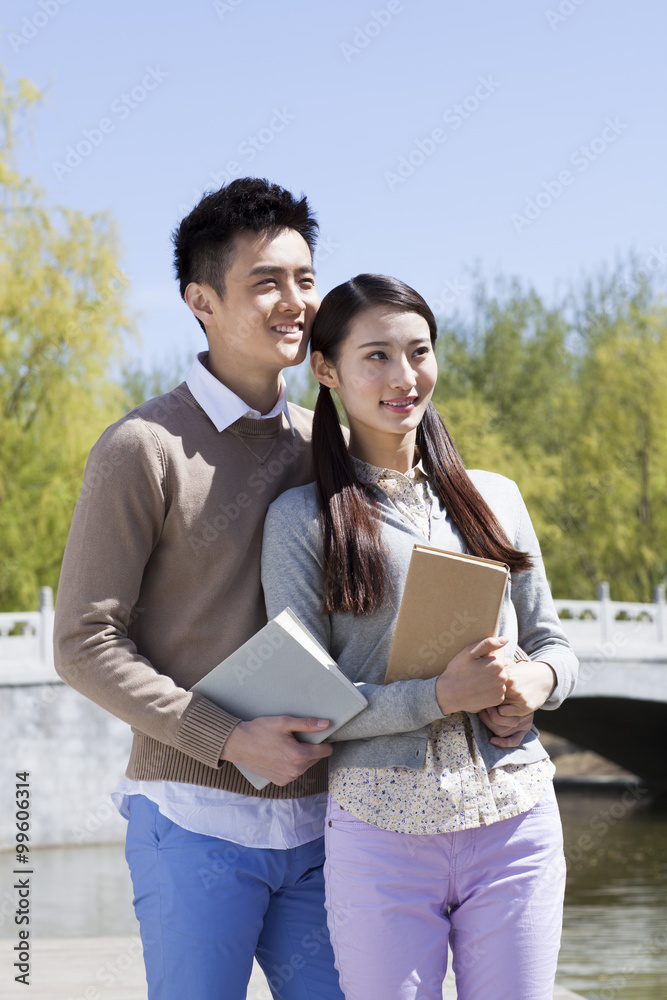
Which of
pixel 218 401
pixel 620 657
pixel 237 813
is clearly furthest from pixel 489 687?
pixel 620 657

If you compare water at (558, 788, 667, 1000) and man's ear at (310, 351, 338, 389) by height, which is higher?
man's ear at (310, 351, 338, 389)

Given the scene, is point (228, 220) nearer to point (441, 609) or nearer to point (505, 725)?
point (441, 609)

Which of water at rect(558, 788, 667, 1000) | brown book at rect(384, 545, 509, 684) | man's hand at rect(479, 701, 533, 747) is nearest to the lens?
brown book at rect(384, 545, 509, 684)

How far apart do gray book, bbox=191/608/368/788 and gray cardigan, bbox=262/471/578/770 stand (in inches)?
1.3

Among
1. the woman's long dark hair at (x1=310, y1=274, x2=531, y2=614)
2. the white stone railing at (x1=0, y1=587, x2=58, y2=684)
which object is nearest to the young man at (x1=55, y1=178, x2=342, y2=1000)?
the woman's long dark hair at (x1=310, y1=274, x2=531, y2=614)

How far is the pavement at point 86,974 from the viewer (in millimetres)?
3939

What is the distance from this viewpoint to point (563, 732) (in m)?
15.8

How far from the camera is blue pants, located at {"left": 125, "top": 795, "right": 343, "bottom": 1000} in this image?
6.22 feet

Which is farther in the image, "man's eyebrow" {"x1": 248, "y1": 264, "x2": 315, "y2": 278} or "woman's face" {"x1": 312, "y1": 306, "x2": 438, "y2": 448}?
"man's eyebrow" {"x1": 248, "y1": 264, "x2": 315, "y2": 278}

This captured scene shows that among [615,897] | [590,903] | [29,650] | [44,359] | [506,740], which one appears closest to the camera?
[506,740]

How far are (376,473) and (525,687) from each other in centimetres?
50

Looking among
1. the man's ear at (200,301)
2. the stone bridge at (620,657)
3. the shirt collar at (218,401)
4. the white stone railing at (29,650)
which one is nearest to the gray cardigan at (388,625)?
the shirt collar at (218,401)

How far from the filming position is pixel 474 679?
175cm

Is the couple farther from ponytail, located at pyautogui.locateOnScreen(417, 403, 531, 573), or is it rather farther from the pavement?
the pavement
